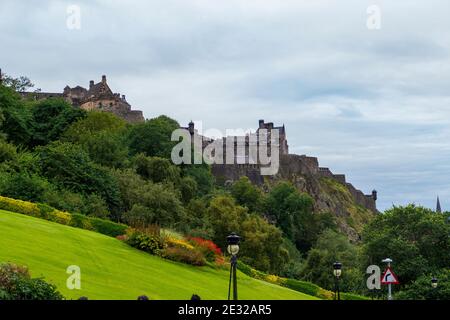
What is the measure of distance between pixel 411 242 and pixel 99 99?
95.5 meters

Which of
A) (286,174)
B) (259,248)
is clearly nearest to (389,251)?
(259,248)

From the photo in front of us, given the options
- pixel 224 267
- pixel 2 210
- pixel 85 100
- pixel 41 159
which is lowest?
pixel 224 267

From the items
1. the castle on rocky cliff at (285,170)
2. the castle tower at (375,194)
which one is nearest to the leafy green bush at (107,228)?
the castle on rocky cliff at (285,170)

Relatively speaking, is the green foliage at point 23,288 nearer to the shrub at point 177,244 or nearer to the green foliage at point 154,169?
the shrub at point 177,244

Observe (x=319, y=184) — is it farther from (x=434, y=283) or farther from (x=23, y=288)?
(x=23, y=288)

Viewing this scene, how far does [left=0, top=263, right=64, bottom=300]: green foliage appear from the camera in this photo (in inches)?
772

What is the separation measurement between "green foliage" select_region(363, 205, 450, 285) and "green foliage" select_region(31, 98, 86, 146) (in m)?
43.5

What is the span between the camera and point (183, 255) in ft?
120

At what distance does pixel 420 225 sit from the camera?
52406mm

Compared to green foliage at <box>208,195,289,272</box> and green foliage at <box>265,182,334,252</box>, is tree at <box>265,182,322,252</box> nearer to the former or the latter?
green foliage at <box>265,182,334,252</box>

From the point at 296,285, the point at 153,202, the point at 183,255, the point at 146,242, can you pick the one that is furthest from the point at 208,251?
the point at 153,202

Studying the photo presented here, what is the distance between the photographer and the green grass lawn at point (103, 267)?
84.3ft

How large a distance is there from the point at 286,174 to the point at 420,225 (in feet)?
279
